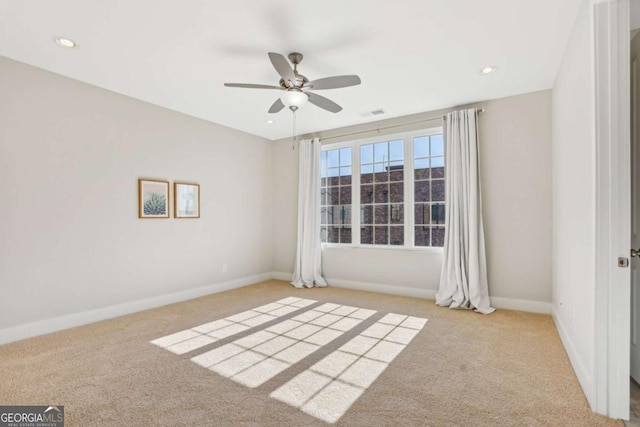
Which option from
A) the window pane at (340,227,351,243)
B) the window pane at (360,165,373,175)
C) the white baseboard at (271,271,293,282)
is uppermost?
the window pane at (360,165,373,175)

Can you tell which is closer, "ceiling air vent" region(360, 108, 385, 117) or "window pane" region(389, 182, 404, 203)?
"ceiling air vent" region(360, 108, 385, 117)

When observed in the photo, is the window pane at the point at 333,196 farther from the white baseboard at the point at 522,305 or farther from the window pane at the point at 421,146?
the white baseboard at the point at 522,305

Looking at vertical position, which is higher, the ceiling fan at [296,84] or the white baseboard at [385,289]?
the ceiling fan at [296,84]

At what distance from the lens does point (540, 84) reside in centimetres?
357

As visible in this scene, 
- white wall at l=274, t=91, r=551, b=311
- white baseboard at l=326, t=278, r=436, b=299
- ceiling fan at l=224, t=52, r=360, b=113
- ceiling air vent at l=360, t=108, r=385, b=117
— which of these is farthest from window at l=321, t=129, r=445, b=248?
ceiling fan at l=224, t=52, r=360, b=113

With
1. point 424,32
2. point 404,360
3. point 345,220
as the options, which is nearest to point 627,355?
point 404,360

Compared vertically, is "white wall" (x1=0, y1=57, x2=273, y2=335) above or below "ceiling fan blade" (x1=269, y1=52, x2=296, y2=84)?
below

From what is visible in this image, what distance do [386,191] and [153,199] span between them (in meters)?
3.31

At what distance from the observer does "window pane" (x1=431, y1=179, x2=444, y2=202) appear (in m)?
4.45

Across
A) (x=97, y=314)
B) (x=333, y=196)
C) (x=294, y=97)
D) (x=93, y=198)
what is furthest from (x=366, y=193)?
(x=97, y=314)

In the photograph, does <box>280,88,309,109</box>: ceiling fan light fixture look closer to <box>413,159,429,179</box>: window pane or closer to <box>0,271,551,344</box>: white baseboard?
<box>413,159,429,179</box>: window pane

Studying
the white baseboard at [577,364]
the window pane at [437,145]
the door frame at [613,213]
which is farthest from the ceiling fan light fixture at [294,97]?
the white baseboard at [577,364]

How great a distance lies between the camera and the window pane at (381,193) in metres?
4.88

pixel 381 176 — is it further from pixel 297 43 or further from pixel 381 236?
pixel 297 43
